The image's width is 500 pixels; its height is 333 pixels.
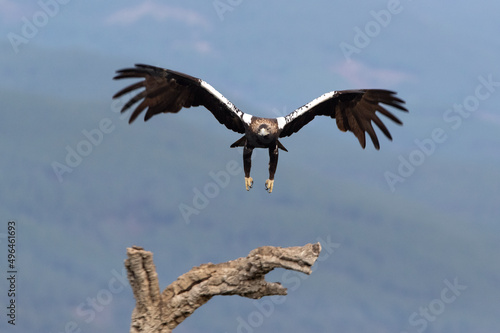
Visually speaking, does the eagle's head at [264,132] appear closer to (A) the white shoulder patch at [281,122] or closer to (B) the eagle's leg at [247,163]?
(A) the white shoulder patch at [281,122]

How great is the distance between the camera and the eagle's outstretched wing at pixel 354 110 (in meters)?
16.8

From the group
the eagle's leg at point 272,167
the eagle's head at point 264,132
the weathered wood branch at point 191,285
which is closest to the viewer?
the weathered wood branch at point 191,285

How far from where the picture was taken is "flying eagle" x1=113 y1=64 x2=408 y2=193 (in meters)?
16.1

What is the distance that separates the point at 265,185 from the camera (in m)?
16.6

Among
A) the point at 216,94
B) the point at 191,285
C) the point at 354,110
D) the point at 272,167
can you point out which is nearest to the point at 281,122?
the point at 272,167

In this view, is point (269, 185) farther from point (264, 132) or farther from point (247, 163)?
point (264, 132)

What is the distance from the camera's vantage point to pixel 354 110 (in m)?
17.4

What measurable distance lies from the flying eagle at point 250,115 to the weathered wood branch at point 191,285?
7.39ft

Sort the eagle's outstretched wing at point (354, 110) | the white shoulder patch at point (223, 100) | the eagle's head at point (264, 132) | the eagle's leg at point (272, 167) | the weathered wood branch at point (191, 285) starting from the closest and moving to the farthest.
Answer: the weathered wood branch at point (191, 285) → the eagle's head at point (264, 132) → the white shoulder patch at point (223, 100) → the eagle's leg at point (272, 167) → the eagle's outstretched wing at point (354, 110)

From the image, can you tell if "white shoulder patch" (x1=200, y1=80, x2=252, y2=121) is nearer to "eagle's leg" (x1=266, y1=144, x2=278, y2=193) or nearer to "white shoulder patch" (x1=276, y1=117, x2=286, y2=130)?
"white shoulder patch" (x1=276, y1=117, x2=286, y2=130)

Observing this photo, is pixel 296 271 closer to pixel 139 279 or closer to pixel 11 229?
pixel 139 279

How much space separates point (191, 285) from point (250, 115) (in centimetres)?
404

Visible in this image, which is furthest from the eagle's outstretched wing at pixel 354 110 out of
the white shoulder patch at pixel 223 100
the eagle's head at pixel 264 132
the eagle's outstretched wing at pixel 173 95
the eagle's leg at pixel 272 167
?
the eagle's outstretched wing at pixel 173 95

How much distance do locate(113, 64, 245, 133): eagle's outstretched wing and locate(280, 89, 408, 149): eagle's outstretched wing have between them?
1.37 metres
